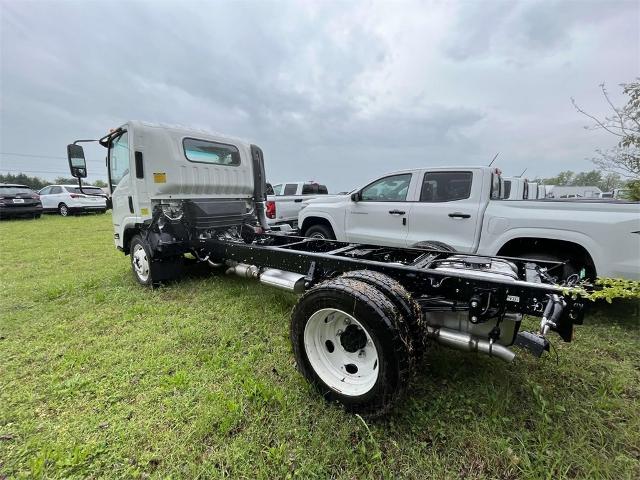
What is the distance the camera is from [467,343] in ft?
6.91

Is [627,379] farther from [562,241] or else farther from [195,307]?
[195,307]

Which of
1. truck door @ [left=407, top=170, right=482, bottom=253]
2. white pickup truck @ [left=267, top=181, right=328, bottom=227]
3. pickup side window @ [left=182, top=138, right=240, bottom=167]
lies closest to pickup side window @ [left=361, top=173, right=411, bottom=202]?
truck door @ [left=407, top=170, right=482, bottom=253]

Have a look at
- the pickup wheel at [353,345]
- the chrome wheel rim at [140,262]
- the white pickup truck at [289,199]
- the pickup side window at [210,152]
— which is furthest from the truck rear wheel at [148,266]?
the white pickup truck at [289,199]

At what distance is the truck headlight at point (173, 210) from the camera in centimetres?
457

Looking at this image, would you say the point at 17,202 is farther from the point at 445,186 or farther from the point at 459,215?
the point at 459,215

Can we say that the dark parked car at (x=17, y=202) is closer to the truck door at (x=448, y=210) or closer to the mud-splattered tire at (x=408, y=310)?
the truck door at (x=448, y=210)

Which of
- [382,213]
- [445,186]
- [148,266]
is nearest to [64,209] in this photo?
[148,266]

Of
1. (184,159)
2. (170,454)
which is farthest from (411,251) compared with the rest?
(184,159)

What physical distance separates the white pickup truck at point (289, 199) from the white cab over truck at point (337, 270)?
4.18 m

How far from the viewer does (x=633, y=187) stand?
4754 millimetres

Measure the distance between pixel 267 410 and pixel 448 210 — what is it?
3532mm

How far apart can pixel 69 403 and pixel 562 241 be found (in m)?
4.89

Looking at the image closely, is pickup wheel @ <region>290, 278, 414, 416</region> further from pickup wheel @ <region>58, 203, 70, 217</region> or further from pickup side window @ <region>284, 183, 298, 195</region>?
pickup wheel @ <region>58, 203, 70, 217</region>

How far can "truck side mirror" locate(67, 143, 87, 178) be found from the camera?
4.72 metres
